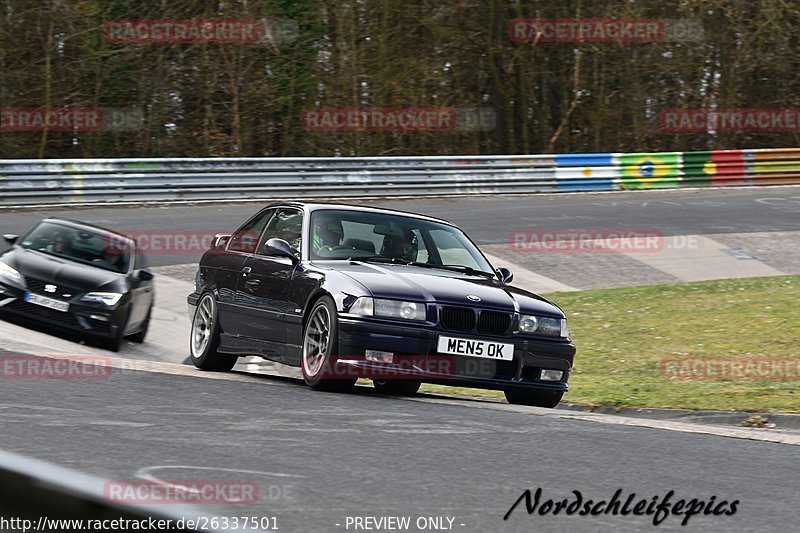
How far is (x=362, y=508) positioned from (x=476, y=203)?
76.1ft

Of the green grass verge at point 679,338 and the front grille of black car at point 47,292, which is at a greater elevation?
the front grille of black car at point 47,292

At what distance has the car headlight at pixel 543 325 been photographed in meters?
9.05

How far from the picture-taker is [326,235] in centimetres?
982

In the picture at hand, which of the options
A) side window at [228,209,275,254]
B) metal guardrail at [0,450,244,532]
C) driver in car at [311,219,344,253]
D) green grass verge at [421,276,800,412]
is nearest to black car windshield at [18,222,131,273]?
side window at [228,209,275,254]

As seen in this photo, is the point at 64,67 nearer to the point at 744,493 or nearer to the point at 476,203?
the point at 476,203

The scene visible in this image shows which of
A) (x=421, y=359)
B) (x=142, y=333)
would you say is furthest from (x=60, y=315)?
(x=421, y=359)

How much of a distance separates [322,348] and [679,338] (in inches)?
254

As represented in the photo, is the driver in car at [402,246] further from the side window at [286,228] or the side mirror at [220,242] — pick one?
the side mirror at [220,242]

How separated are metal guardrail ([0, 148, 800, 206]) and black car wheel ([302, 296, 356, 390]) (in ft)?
52.8

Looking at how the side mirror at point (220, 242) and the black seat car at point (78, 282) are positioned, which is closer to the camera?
the side mirror at point (220, 242)

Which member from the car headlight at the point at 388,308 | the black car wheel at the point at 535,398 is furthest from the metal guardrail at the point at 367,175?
the car headlight at the point at 388,308

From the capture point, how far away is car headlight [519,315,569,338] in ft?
29.7

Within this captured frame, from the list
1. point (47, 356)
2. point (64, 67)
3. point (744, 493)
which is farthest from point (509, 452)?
point (64, 67)

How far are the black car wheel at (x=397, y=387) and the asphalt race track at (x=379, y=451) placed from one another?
472 mm
